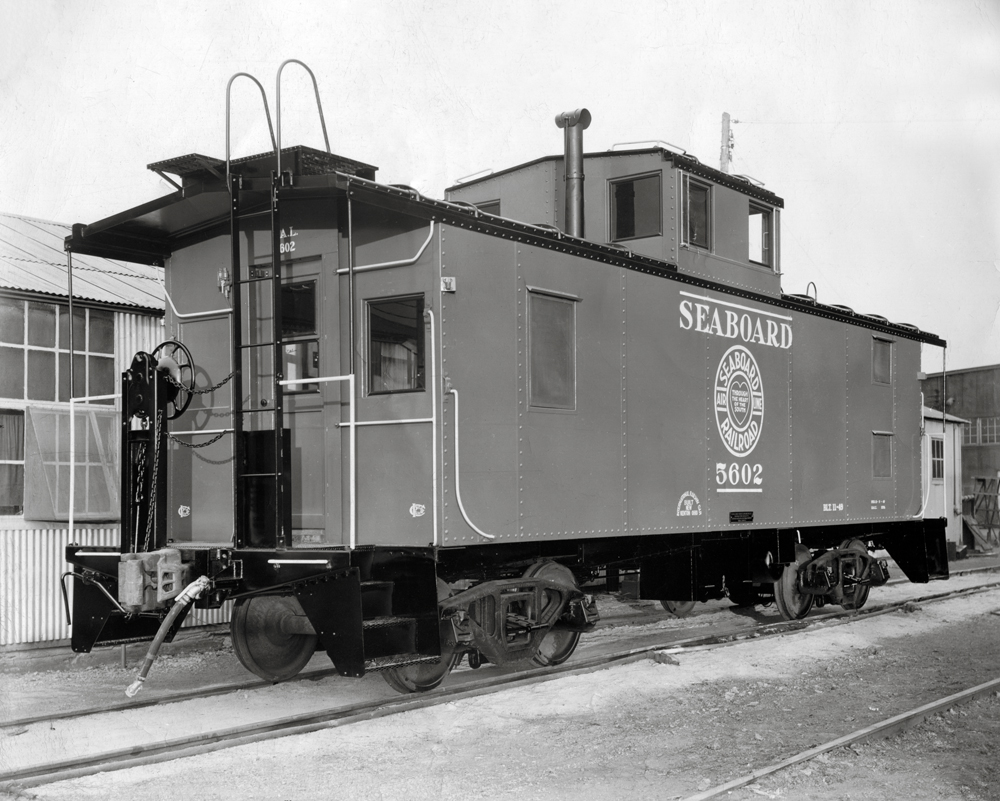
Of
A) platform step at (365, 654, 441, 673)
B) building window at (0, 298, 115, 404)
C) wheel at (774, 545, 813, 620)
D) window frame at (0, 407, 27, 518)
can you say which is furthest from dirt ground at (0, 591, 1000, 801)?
building window at (0, 298, 115, 404)

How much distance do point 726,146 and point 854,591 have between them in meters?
11.3

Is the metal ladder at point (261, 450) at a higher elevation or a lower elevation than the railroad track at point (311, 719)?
higher

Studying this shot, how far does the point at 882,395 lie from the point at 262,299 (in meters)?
8.51

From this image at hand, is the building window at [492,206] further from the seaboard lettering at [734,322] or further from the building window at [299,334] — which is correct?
the building window at [299,334]

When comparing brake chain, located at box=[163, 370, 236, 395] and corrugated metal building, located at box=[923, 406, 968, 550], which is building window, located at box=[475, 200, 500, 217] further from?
corrugated metal building, located at box=[923, 406, 968, 550]

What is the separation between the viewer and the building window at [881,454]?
42.4ft

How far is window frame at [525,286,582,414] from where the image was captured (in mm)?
7988

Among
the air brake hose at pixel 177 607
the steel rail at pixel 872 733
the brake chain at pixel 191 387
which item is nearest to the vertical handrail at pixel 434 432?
the brake chain at pixel 191 387

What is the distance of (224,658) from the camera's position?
973cm

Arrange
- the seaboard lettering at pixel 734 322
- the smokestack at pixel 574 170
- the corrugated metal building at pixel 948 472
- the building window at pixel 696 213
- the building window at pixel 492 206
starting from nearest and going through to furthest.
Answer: the seaboard lettering at pixel 734 322, the smokestack at pixel 574 170, the building window at pixel 696 213, the building window at pixel 492 206, the corrugated metal building at pixel 948 472

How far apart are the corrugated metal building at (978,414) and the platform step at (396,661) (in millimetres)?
27258

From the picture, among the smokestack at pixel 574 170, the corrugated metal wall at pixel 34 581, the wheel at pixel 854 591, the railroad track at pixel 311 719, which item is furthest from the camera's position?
the wheel at pixel 854 591

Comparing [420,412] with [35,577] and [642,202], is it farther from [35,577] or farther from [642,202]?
[35,577]

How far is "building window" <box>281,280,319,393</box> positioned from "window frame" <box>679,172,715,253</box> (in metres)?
3.79
